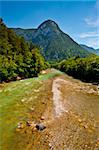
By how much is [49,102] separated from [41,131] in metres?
10.9

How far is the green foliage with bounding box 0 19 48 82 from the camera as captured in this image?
6154 centimetres

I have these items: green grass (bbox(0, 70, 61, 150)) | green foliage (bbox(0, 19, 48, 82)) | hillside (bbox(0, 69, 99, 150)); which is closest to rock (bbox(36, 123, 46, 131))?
hillside (bbox(0, 69, 99, 150))

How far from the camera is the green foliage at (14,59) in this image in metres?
61.5

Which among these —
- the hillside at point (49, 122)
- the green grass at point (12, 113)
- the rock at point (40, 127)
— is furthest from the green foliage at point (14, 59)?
the rock at point (40, 127)

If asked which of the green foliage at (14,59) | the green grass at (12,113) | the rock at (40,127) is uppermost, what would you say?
the green foliage at (14,59)

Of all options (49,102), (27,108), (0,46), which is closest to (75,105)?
(49,102)

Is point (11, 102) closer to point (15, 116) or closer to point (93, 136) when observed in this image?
point (15, 116)

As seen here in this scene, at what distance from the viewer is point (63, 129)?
22547 millimetres

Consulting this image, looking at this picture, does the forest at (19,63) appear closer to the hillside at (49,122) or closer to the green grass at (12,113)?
the green grass at (12,113)

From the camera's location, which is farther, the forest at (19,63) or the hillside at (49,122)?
the forest at (19,63)

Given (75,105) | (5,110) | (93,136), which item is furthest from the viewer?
(75,105)

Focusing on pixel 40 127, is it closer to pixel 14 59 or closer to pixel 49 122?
pixel 49 122

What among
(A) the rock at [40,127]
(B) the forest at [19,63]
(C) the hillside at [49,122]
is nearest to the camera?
(C) the hillside at [49,122]

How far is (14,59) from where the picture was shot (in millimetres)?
72188
